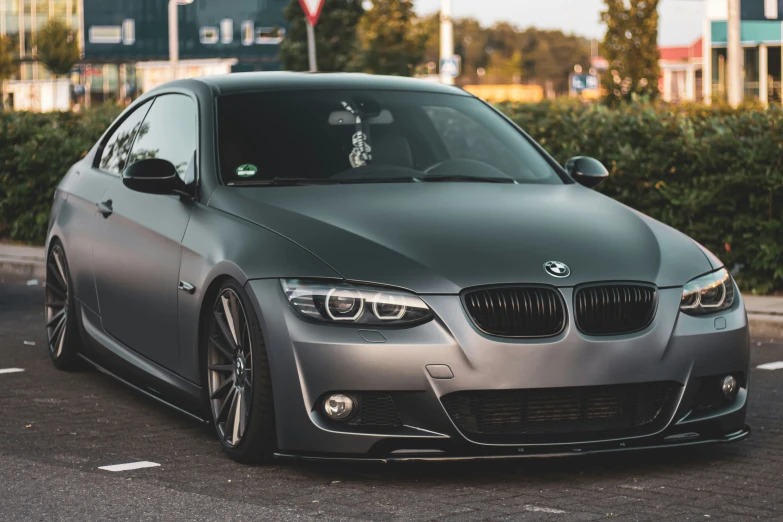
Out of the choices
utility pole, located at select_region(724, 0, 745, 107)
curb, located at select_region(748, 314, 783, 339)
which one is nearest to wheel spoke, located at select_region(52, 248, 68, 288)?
curb, located at select_region(748, 314, 783, 339)

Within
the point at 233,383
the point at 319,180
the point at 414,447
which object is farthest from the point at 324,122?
the point at 414,447

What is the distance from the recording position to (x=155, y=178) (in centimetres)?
649

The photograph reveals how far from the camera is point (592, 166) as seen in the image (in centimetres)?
717

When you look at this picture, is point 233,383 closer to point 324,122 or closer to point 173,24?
point 324,122

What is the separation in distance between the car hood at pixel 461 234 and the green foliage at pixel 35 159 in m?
10.7

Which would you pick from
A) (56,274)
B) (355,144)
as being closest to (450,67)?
(56,274)

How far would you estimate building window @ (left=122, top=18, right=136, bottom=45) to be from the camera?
282 feet

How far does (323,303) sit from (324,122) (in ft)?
5.29

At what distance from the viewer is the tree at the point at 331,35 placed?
32844 millimetres

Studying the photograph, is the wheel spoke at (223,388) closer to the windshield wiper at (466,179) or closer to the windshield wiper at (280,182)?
the windshield wiper at (280,182)

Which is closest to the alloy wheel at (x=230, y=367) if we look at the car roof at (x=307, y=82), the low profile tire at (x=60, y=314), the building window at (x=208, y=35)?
the car roof at (x=307, y=82)

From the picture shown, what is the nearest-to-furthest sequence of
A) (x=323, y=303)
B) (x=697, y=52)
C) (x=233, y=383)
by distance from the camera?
(x=323, y=303)
(x=233, y=383)
(x=697, y=52)

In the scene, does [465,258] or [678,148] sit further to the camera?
[678,148]

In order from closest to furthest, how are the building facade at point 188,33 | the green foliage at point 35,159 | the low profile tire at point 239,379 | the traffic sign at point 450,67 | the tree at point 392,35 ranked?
1. the low profile tire at point 239,379
2. the green foliage at point 35,159
3. the traffic sign at point 450,67
4. the tree at point 392,35
5. the building facade at point 188,33
